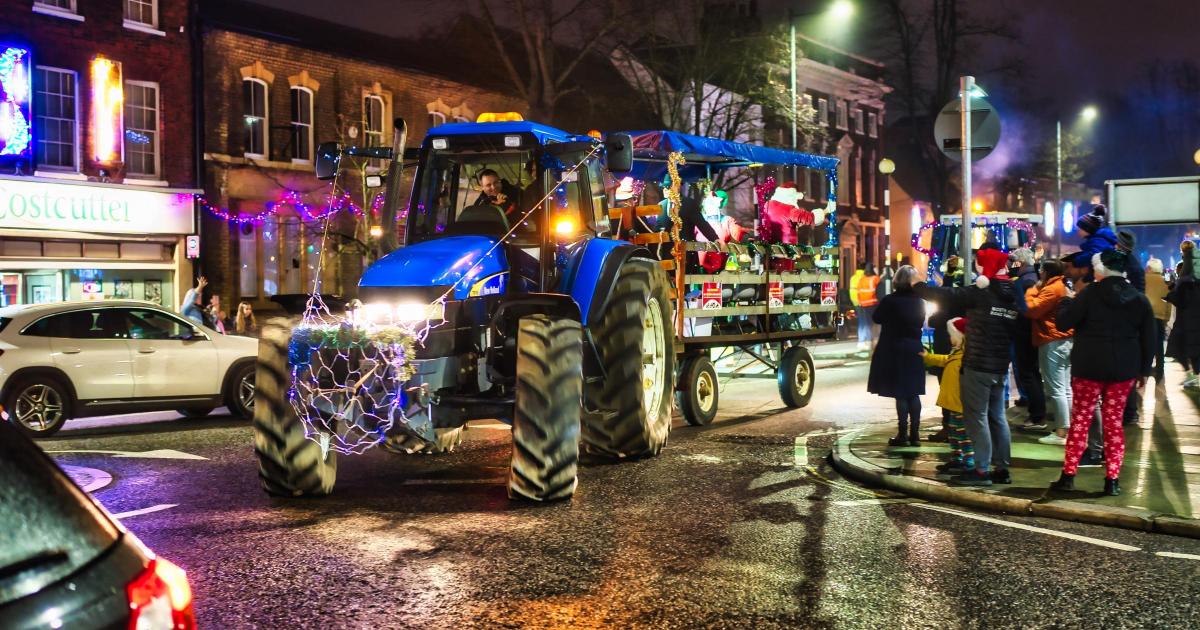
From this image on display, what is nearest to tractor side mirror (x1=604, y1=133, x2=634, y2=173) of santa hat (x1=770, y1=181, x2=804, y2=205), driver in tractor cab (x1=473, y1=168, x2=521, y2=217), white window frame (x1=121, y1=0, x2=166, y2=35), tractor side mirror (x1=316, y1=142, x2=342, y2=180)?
driver in tractor cab (x1=473, y1=168, x2=521, y2=217)

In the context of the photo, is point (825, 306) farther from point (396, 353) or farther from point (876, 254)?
point (876, 254)

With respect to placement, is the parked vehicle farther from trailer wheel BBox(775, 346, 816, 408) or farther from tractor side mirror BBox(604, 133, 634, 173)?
trailer wheel BBox(775, 346, 816, 408)

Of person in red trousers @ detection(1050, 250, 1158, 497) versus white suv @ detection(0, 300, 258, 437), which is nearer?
person in red trousers @ detection(1050, 250, 1158, 497)

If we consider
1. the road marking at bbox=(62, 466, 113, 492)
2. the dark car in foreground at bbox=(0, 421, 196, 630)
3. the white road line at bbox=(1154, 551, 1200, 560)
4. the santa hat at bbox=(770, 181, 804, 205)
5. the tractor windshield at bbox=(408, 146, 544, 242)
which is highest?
the santa hat at bbox=(770, 181, 804, 205)

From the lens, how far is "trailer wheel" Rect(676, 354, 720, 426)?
12484 millimetres

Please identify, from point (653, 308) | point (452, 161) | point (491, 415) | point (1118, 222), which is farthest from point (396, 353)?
point (1118, 222)

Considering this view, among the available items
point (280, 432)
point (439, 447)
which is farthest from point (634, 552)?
point (439, 447)

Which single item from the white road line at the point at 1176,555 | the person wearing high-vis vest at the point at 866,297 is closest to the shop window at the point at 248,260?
the person wearing high-vis vest at the point at 866,297

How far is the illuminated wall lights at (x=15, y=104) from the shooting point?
73.8 ft

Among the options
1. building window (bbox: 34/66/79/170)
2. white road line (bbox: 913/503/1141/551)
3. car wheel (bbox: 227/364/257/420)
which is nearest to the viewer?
white road line (bbox: 913/503/1141/551)

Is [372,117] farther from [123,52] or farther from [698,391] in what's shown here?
[698,391]

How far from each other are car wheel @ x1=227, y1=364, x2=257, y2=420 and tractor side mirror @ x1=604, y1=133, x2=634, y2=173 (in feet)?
25.6

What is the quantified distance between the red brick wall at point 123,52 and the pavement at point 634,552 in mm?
16112

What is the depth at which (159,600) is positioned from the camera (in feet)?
7.87
